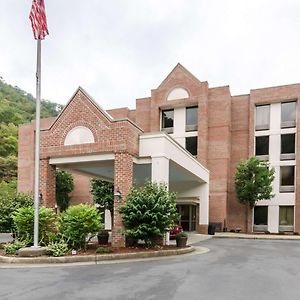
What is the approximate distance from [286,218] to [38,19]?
25.5 metres

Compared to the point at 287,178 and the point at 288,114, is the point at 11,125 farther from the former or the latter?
the point at 287,178

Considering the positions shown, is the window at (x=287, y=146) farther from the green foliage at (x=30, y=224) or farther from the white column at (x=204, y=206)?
the green foliage at (x=30, y=224)

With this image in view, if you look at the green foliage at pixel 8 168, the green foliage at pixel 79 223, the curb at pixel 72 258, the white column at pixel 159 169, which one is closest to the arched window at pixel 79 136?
the white column at pixel 159 169

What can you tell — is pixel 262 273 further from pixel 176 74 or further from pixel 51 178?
pixel 176 74

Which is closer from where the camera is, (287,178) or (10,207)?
(10,207)

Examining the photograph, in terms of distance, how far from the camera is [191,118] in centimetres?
3164

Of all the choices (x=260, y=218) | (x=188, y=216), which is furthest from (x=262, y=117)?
(x=188, y=216)

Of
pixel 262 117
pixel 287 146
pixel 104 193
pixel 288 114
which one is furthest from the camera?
pixel 262 117

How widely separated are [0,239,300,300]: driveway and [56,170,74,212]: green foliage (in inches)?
948

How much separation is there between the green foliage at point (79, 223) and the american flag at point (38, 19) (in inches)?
251

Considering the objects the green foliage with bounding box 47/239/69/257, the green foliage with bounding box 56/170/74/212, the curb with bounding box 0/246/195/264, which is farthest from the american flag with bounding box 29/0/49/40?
the green foliage with bounding box 56/170/74/212

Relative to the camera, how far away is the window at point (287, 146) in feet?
95.8

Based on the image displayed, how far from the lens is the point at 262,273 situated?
30.6 ft

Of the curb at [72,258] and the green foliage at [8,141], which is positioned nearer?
the curb at [72,258]
